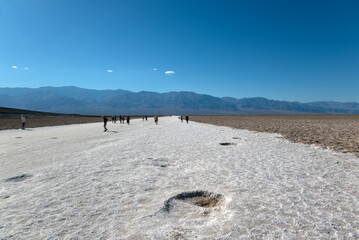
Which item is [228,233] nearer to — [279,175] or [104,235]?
[104,235]

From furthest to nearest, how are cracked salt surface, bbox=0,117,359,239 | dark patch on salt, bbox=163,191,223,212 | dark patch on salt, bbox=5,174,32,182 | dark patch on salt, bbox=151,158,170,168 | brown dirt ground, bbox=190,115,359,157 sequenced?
brown dirt ground, bbox=190,115,359,157 < dark patch on salt, bbox=151,158,170,168 < dark patch on salt, bbox=5,174,32,182 < dark patch on salt, bbox=163,191,223,212 < cracked salt surface, bbox=0,117,359,239

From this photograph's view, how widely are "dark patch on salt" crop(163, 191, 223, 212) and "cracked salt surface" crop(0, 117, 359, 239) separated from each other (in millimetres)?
25

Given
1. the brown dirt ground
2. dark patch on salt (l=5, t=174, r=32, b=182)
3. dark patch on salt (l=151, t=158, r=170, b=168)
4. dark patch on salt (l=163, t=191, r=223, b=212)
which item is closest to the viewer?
dark patch on salt (l=163, t=191, r=223, b=212)

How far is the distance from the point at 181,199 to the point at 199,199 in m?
0.46

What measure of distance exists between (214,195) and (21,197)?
199 inches

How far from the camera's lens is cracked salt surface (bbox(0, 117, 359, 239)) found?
351 cm

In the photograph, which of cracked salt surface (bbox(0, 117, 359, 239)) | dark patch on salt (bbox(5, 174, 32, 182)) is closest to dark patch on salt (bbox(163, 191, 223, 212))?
cracked salt surface (bbox(0, 117, 359, 239))

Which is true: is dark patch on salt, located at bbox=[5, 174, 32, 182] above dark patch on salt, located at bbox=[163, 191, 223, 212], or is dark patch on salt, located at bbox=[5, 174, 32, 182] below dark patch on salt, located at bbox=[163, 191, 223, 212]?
below

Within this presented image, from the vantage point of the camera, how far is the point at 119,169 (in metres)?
7.29

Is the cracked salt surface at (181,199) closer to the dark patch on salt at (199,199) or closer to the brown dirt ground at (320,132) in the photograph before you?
the dark patch on salt at (199,199)

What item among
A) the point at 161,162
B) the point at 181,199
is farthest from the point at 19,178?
the point at 181,199

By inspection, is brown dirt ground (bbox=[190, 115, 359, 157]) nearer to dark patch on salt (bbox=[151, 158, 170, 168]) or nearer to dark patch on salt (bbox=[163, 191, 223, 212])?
dark patch on salt (bbox=[163, 191, 223, 212])

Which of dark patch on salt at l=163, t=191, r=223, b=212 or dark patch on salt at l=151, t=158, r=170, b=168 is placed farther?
dark patch on salt at l=151, t=158, r=170, b=168

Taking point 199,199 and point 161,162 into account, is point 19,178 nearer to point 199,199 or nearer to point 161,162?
A: point 161,162
